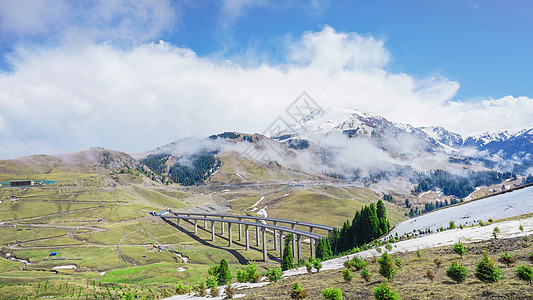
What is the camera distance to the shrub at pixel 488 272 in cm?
2147

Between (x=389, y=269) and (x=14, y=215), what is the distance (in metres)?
183

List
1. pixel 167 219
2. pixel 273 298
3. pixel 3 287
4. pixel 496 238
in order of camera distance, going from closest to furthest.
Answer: pixel 273 298
pixel 496 238
pixel 3 287
pixel 167 219

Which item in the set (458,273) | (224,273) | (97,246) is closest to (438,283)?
(458,273)

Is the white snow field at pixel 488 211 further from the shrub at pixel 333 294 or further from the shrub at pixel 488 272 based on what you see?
the shrub at pixel 333 294

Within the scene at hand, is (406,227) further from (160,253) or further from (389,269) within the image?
(160,253)

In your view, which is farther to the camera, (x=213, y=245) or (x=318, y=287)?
(x=213, y=245)

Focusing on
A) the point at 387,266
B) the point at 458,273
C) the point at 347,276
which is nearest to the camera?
the point at 458,273

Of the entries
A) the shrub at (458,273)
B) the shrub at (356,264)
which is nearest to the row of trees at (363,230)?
the shrub at (356,264)

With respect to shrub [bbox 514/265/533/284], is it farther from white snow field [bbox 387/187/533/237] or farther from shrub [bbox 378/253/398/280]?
white snow field [bbox 387/187/533/237]

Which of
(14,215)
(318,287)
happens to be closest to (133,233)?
(14,215)

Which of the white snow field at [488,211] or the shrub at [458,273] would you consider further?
the white snow field at [488,211]

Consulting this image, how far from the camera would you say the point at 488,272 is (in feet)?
71.6

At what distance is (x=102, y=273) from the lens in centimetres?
9350

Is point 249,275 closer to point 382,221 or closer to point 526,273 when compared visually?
point 526,273
